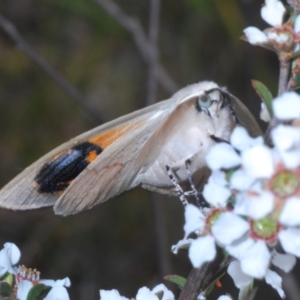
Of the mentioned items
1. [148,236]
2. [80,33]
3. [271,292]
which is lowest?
[271,292]

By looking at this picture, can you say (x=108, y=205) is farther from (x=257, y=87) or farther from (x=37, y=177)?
(x=257, y=87)

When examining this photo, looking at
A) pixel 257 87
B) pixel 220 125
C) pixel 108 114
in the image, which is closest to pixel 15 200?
pixel 220 125

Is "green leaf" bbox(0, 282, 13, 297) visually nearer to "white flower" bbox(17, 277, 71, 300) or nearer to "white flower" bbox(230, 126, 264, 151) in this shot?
"white flower" bbox(17, 277, 71, 300)

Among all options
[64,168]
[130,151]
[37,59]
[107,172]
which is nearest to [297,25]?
[130,151]

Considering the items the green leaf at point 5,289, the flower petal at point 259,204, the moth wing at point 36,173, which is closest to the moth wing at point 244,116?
the moth wing at point 36,173

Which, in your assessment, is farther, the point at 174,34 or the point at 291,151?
the point at 174,34

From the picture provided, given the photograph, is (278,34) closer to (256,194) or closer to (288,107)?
(288,107)
